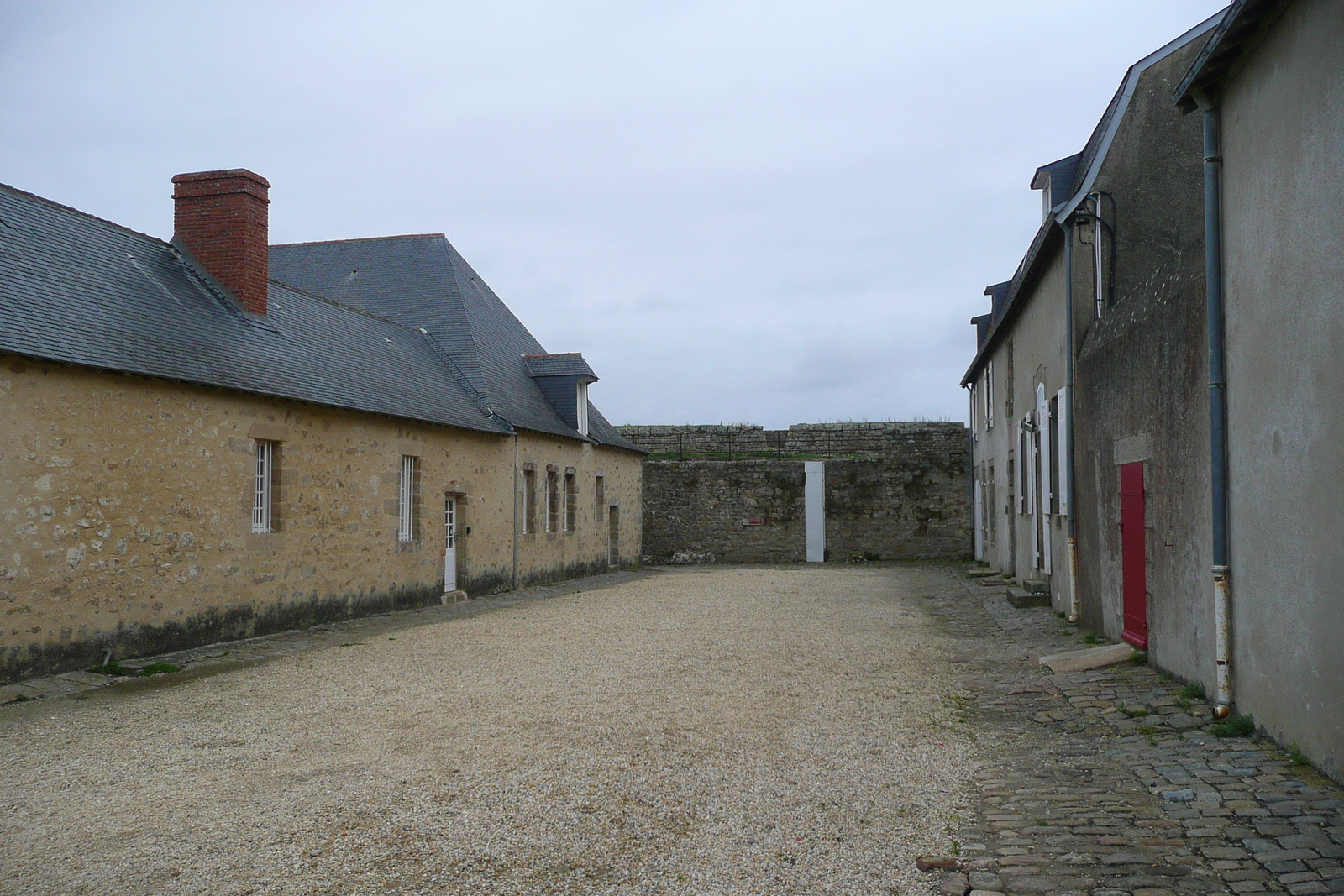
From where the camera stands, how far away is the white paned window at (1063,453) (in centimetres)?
1024

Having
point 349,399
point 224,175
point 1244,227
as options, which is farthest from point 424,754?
point 224,175

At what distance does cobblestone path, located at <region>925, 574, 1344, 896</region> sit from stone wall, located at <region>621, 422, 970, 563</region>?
17.4m

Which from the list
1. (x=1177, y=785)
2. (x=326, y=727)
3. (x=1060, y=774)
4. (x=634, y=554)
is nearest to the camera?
(x=1177, y=785)

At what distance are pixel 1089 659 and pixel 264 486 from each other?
8.26 m

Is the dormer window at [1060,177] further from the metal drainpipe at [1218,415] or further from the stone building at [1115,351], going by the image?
the metal drainpipe at [1218,415]

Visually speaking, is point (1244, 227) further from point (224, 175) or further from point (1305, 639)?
point (224, 175)

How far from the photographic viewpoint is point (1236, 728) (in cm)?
538

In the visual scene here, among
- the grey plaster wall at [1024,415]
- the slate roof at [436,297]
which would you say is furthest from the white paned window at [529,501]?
the grey plaster wall at [1024,415]

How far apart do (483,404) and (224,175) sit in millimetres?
5615

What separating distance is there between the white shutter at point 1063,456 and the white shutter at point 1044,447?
93cm

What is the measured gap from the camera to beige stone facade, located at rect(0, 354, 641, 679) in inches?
317

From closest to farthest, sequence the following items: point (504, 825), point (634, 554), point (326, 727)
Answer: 1. point (504, 825)
2. point (326, 727)
3. point (634, 554)

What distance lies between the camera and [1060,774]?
4.91m

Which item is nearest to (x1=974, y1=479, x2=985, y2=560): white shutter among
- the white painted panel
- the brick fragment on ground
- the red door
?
the white painted panel
